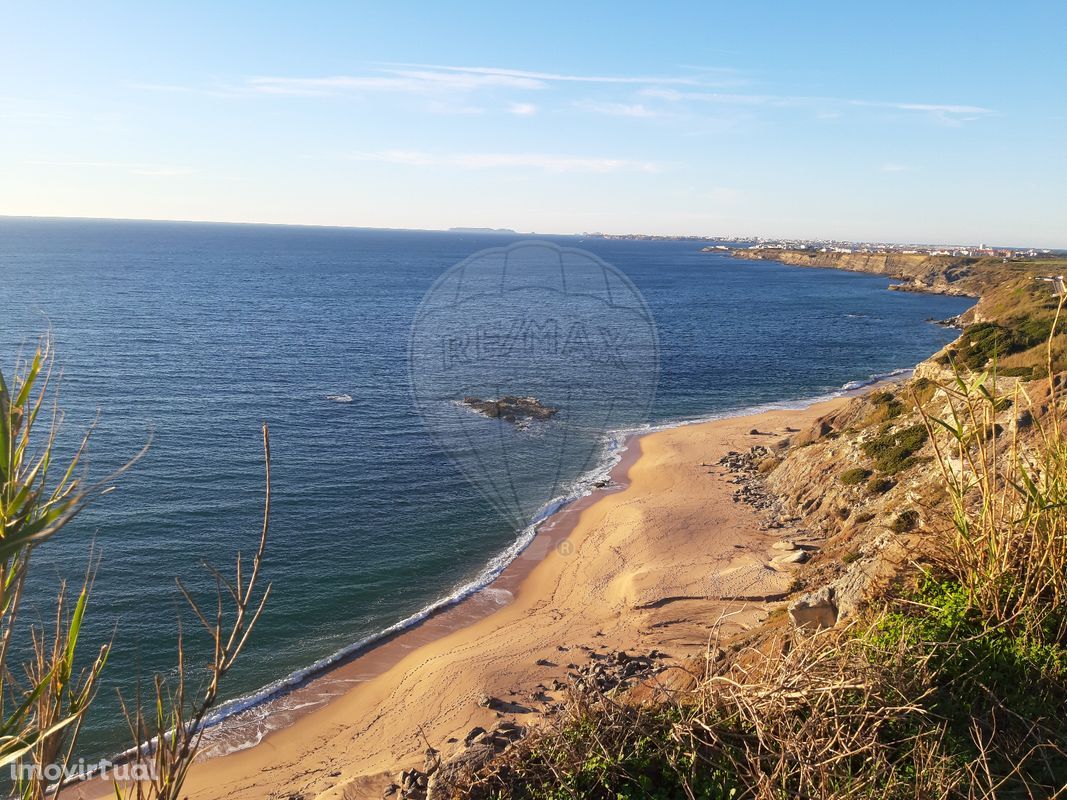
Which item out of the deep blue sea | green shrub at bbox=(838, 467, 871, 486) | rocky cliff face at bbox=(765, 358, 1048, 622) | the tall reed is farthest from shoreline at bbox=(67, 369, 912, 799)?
the tall reed

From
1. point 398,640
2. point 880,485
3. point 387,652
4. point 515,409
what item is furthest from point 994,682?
point 515,409

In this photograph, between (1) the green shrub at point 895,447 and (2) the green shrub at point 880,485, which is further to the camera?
(1) the green shrub at point 895,447

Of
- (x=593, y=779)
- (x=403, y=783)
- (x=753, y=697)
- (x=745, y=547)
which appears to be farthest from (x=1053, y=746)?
(x=745, y=547)

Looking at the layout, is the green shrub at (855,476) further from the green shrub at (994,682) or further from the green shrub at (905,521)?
the green shrub at (994,682)

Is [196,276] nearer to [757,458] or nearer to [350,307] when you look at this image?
[350,307]

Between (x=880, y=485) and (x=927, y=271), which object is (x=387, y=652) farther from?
(x=927, y=271)

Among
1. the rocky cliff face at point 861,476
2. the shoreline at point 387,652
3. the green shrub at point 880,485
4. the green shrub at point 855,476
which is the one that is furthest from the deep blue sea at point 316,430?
the green shrub at point 880,485
